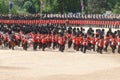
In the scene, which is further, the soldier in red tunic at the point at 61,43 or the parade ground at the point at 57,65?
the soldier in red tunic at the point at 61,43

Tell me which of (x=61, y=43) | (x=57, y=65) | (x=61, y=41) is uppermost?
(x=57, y=65)

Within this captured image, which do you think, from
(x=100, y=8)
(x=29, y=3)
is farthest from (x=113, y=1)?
(x=29, y=3)

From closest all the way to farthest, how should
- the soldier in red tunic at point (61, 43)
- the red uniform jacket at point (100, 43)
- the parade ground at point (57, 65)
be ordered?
the parade ground at point (57, 65)
the red uniform jacket at point (100, 43)
the soldier in red tunic at point (61, 43)

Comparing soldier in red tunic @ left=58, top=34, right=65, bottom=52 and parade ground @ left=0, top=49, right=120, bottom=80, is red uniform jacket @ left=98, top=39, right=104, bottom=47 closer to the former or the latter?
parade ground @ left=0, top=49, right=120, bottom=80

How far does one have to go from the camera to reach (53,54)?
115ft

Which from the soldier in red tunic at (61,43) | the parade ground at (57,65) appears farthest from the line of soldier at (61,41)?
the parade ground at (57,65)

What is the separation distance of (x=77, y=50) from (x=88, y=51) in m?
0.82

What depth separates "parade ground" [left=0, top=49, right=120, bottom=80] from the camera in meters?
26.6

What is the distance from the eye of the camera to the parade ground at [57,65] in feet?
87.3

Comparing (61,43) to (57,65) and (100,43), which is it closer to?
(100,43)

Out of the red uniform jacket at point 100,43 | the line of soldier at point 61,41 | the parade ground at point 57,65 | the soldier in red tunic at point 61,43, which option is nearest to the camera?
the parade ground at point 57,65

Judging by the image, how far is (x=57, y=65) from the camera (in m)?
30.2

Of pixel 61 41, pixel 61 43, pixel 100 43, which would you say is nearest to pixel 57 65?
pixel 100 43

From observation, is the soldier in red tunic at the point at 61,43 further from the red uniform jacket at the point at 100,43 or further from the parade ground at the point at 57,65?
the red uniform jacket at the point at 100,43
